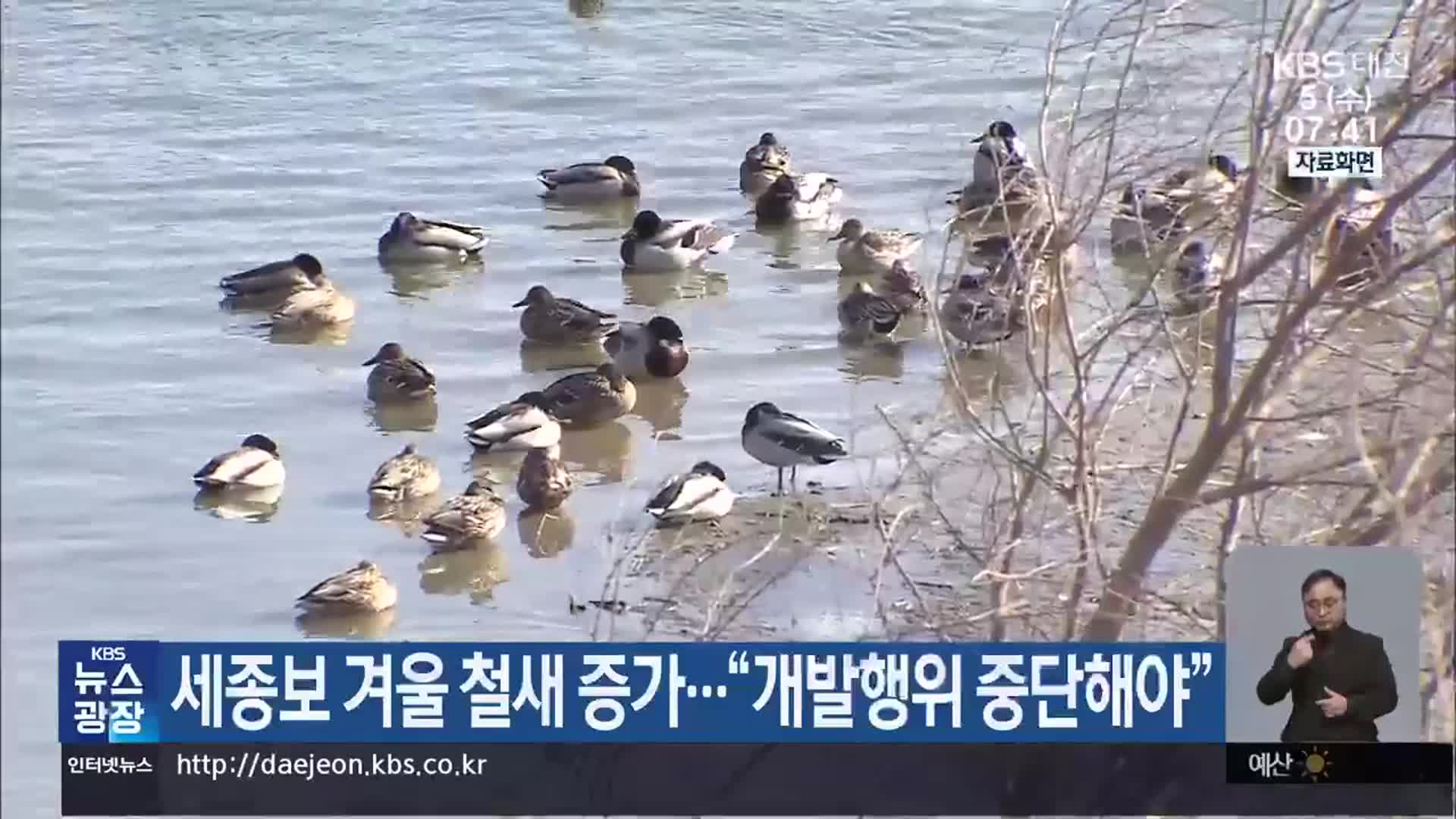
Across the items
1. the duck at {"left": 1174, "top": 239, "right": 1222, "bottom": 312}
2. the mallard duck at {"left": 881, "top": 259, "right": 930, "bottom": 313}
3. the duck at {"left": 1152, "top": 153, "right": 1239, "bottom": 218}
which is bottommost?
the mallard duck at {"left": 881, "top": 259, "right": 930, "bottom": 313}

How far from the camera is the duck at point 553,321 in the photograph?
10461mm

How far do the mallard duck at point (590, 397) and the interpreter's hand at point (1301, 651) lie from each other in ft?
15.0

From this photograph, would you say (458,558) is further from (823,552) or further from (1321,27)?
(1321,27)

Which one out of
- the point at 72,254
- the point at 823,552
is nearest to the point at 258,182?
the point at 72,254

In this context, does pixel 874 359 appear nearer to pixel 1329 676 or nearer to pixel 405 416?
pixel 405 416

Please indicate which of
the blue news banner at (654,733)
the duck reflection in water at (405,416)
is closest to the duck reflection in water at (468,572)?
the duck reflection in water at (405,416)

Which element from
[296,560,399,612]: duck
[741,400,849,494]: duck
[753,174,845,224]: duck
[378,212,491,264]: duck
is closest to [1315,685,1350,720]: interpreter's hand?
[296,560,399,612]: duck

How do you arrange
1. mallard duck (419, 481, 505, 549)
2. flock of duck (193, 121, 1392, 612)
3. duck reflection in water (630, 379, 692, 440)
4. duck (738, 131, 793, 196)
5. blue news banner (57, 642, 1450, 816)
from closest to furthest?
blue news banner (57, 642, 1450, 816) < flock of duck (193, 121, 1392, 612) < mallard duck (419, 481, 505, 549) < duck reflection in water (630, 379, 692, 440) < duck (738, 131, 793, 196)

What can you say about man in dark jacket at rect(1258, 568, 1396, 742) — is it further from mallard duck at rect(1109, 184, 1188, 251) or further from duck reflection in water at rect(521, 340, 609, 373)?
duck reflection in water at rect(521, 340, 609, 373)

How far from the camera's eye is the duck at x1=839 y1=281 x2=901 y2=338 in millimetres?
10430

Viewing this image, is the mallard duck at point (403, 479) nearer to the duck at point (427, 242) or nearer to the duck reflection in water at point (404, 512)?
the duck reflection in water at point (404, 512)

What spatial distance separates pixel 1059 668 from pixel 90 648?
2.24 meters

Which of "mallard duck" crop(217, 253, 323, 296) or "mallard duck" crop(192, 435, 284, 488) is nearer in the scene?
"mallard duck" crop(192, 435, 284, 488)

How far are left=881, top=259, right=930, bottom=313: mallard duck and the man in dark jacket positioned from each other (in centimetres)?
516
